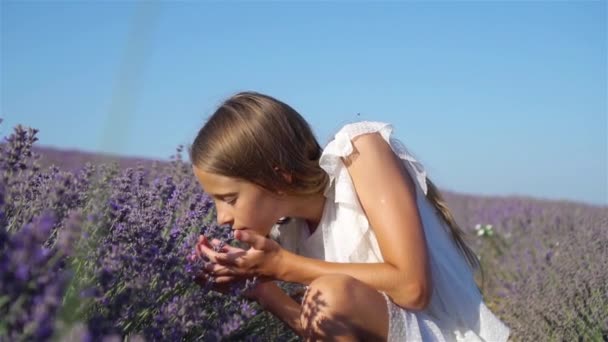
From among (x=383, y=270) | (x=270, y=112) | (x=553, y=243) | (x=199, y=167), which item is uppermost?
(x=270, y=112)

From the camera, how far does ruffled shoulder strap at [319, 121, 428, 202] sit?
2258 mm

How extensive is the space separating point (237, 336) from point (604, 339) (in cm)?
133

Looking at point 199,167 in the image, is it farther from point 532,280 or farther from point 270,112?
point 532,280

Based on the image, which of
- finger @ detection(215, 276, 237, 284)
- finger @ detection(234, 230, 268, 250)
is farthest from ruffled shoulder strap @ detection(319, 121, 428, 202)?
finger @ detection(215, 276, 237, 284)

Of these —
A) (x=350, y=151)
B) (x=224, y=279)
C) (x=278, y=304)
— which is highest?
(x=350, y=151)

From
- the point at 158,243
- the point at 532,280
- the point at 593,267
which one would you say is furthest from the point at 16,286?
the point at 532,280

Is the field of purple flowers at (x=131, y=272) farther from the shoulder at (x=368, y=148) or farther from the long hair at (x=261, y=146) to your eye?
the shoulder at (x=368, y=148)

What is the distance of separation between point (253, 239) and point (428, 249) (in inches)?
22.9

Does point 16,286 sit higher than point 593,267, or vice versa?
point 16,286

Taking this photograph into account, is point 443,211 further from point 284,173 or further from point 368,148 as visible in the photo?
point 284,173

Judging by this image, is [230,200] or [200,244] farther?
[230,200]

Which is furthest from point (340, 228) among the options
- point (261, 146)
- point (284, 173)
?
point (261, 146)

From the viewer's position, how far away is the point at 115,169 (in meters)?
3.26

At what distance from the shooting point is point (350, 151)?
2.23 m
